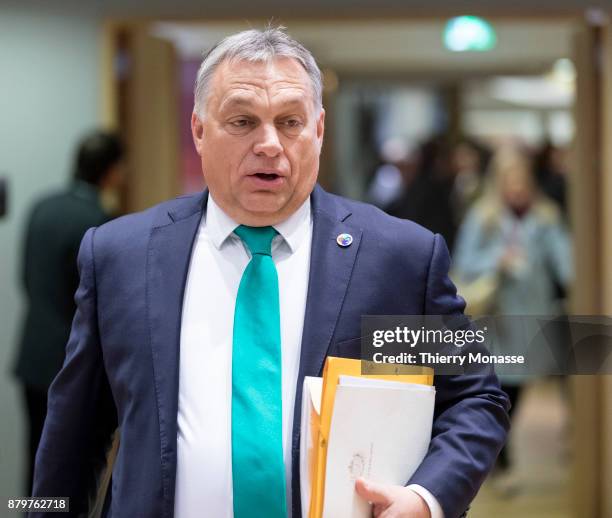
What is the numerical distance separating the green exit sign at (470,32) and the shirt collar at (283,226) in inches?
94.6

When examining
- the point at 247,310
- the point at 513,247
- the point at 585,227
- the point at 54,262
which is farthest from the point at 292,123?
the point at 585,227

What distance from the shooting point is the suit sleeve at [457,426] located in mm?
1665

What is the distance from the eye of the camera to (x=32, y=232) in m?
3.68

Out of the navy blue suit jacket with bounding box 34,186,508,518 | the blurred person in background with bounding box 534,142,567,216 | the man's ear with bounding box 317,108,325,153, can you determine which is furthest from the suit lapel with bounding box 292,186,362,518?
the blurred person in background with bounding box 534,142,567,216

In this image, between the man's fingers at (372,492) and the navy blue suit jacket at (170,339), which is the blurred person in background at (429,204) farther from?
the man's fingers at (372,492)

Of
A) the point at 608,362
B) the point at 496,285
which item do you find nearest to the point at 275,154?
the point at 608,362

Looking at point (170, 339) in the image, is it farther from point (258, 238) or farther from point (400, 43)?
point (400, 43)

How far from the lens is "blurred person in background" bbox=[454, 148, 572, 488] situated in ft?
11.0

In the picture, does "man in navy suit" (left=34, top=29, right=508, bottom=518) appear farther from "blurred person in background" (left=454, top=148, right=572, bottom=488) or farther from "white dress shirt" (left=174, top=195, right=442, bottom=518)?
"blurred person in background" (left=454, top=148, right=572, bottom=488)

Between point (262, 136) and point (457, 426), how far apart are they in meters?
0.59

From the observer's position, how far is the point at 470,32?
435 centimetres

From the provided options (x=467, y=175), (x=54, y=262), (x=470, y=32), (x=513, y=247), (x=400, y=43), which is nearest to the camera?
(x=54, y=262)

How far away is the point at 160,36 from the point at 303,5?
599 millimetres

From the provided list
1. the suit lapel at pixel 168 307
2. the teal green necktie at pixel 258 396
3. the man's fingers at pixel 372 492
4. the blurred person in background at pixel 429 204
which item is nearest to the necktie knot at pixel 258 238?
the teal green necktie at pixel 258 396
